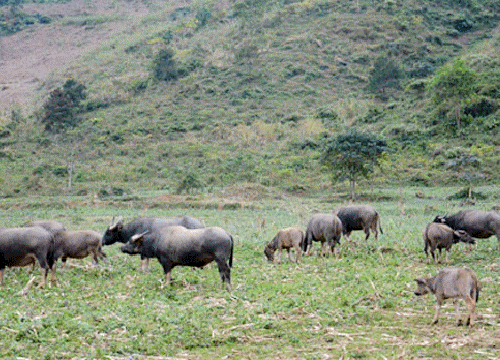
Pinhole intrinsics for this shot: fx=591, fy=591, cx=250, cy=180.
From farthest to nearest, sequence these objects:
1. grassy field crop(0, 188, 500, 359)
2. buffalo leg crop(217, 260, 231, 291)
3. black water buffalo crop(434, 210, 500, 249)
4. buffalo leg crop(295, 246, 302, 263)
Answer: black water buffalo crop(434, 210, 500, 249) → buffalo leg crop(295, 246, 302, 263) → buffalo leg crop(217, 260, 231, 291) → grassy field crop(0, 188, 500, 359)

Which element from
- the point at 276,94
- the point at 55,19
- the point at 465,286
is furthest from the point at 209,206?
the point at 55,19

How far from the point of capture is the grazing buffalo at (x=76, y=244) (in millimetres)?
14758

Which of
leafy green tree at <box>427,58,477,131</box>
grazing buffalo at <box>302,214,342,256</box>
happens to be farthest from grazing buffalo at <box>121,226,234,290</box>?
leafy green tree at <box>427,58,477,131</box>

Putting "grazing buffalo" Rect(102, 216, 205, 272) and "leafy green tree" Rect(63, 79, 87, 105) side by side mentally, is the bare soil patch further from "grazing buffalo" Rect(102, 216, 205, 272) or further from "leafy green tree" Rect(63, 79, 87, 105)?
"grazing buffalo" Rect(102, 216, 205, 272)

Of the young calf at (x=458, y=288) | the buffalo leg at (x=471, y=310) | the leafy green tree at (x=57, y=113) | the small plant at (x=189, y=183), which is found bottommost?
the small plant at (x=189, y=183)

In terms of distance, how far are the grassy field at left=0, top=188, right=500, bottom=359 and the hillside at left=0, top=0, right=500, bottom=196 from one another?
96.3ft

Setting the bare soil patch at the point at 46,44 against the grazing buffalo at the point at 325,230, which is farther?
the bare soil patch at the point at 46,44

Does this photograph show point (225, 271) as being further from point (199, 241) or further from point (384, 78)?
point (384, 78)

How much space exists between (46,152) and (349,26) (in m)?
46.3

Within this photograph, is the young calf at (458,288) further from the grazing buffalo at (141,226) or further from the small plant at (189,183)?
the small plant at (189,183)

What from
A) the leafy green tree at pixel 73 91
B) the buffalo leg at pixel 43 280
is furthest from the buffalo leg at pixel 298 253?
the leafy green tree at pixel 73 91

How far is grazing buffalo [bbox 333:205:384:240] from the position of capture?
65.7 ft

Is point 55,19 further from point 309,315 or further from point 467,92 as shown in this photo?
point 309,315

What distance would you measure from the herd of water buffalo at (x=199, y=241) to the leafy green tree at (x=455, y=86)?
113 ft
